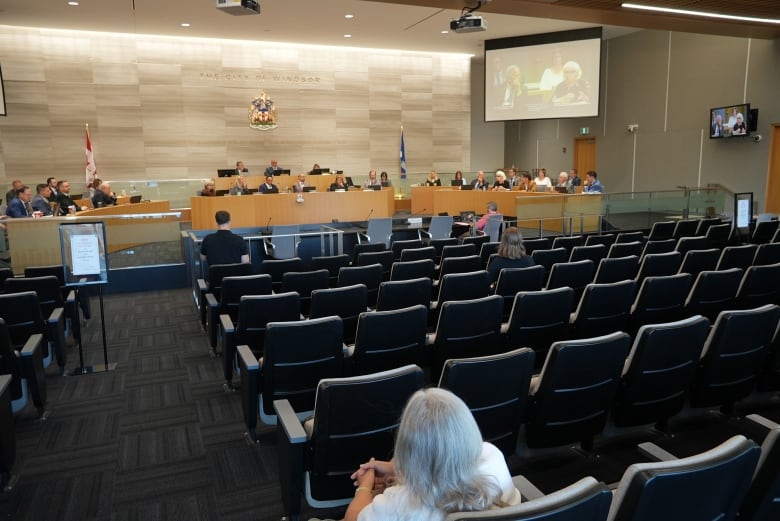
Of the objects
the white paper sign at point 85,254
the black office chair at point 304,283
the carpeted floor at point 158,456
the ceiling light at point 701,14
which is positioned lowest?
the carpeted floor at point 158,456

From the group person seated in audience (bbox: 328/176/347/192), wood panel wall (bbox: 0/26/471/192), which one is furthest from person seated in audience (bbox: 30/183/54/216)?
person seated in audience (bbox: 328/176/347/192)

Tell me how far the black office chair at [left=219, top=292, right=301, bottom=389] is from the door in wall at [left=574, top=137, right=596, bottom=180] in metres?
15.7

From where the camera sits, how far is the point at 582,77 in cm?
1488

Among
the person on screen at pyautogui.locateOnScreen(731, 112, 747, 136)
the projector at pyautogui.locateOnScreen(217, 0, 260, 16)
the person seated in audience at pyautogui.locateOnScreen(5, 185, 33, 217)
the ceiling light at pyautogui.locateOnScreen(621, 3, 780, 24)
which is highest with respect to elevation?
the ceiling light at pyautogui.locateOnScreen(621, 3, 780, 24)

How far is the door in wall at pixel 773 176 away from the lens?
12266mm

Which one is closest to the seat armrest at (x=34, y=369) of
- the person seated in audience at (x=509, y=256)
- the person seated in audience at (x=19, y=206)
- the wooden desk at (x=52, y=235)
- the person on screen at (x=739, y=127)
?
the person seated in audience at (x=509, y=256)

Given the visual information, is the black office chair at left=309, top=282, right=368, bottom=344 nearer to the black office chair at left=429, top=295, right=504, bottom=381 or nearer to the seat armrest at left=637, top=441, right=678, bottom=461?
the black office chair at left=429, top=295, right=504, bottom=381

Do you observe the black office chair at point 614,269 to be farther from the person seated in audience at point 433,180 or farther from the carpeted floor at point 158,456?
the person seated in audience at point 433,180

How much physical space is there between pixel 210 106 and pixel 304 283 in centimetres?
1240

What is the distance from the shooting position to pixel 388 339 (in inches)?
136

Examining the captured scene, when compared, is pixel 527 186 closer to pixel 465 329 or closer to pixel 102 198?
pixel 102 198

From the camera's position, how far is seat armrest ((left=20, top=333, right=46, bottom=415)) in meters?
3.66

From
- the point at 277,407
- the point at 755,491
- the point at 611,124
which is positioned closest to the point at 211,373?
the point at 277,407

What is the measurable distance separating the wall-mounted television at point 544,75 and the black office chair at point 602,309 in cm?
1172
